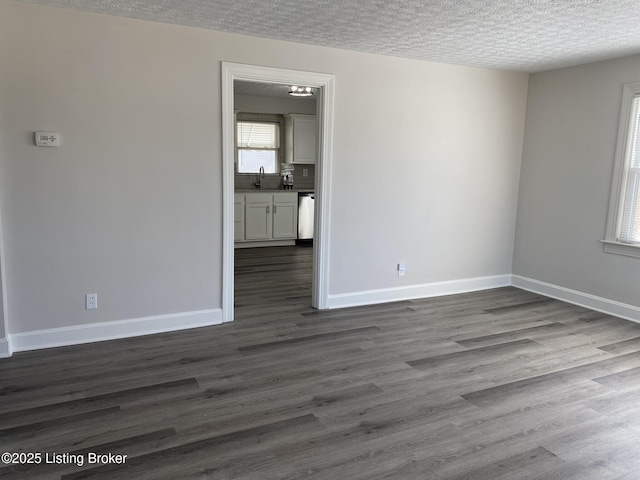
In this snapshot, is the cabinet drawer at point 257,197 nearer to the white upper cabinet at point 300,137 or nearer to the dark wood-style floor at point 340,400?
the white upper cabinet at point 300,137

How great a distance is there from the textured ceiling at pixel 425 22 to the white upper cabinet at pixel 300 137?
4.02 metres

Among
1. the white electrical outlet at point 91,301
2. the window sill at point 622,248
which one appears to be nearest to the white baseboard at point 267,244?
the white electrical outlet at point 91,301

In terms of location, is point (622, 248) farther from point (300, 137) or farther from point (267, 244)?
point (300, 137)

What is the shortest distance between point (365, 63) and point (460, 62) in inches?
42.4

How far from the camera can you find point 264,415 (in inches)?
106

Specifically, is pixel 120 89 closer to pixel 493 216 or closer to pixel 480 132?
pixel 480 132

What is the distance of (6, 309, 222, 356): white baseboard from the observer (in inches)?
138

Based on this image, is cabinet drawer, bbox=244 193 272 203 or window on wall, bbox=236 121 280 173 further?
window on wall, bbox=236 121 280 173

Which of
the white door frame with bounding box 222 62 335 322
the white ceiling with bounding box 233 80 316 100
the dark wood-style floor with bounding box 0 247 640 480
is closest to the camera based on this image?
the dark wood-style floor with bounding box 0 247 640 480

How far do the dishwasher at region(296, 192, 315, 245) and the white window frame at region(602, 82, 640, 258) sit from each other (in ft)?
15.3

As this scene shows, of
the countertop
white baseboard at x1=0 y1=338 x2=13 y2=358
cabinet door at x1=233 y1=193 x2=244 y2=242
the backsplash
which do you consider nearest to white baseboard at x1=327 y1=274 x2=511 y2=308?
white baseboard at x1=0 y1=338 x2=13 y2=358

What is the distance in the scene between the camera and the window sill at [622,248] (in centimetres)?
445

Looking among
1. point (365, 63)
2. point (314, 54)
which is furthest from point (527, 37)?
point (314, 54)

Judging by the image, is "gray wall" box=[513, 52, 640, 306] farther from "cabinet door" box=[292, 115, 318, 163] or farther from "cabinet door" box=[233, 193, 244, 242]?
"cabinet door" box=[233, 193, 244, 242]
